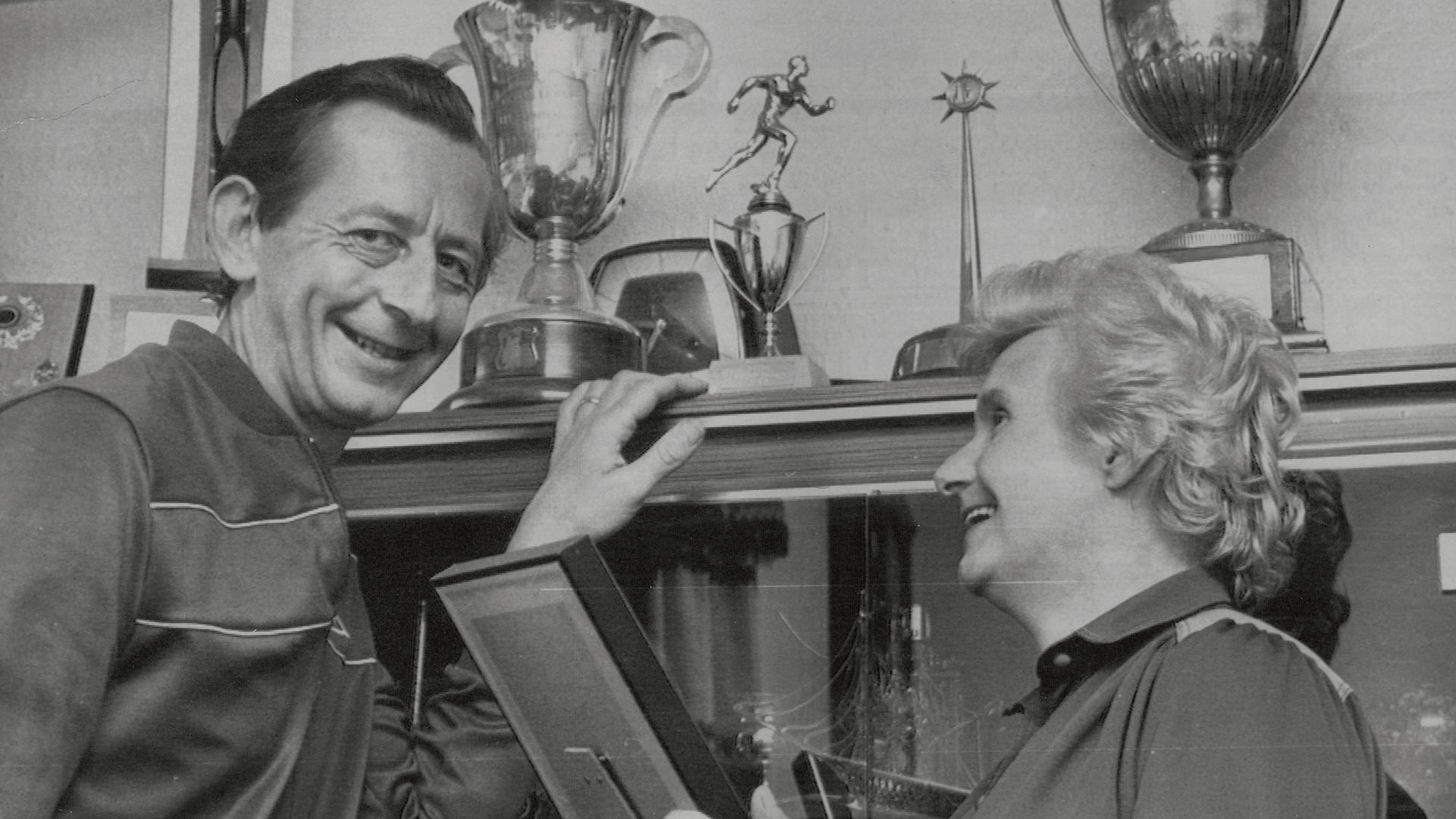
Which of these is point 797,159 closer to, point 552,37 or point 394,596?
point 552,37

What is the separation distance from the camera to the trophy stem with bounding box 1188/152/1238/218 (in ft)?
3.94

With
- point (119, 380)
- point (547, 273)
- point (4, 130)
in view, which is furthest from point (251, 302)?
point (4, 130)

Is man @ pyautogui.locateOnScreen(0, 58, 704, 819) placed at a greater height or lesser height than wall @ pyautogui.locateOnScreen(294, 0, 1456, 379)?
lesser

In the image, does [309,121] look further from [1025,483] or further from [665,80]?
[1025,483]

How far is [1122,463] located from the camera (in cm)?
97

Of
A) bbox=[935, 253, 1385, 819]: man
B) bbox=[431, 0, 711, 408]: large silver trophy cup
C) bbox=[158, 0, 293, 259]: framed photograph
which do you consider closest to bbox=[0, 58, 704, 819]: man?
bbox=[431, 0, 711, 408]: large silver trophy cup

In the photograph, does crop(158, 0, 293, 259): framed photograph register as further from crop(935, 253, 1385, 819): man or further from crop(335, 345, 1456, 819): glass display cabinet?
crop(935, 253, 1385, 819): man

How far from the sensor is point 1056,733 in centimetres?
92

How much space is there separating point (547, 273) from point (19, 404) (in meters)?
0.47

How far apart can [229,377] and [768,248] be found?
0.41 m

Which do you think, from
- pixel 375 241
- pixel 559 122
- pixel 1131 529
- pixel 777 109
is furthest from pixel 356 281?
pixel 1131 529

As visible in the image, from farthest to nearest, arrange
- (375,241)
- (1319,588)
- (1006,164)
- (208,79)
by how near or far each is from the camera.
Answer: (208,79), (1006,164), (1319,588), (375,241)

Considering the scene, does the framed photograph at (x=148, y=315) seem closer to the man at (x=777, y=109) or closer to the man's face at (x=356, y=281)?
the man's face at (x=356, y=281)

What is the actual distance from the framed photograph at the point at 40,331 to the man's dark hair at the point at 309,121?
294mm
